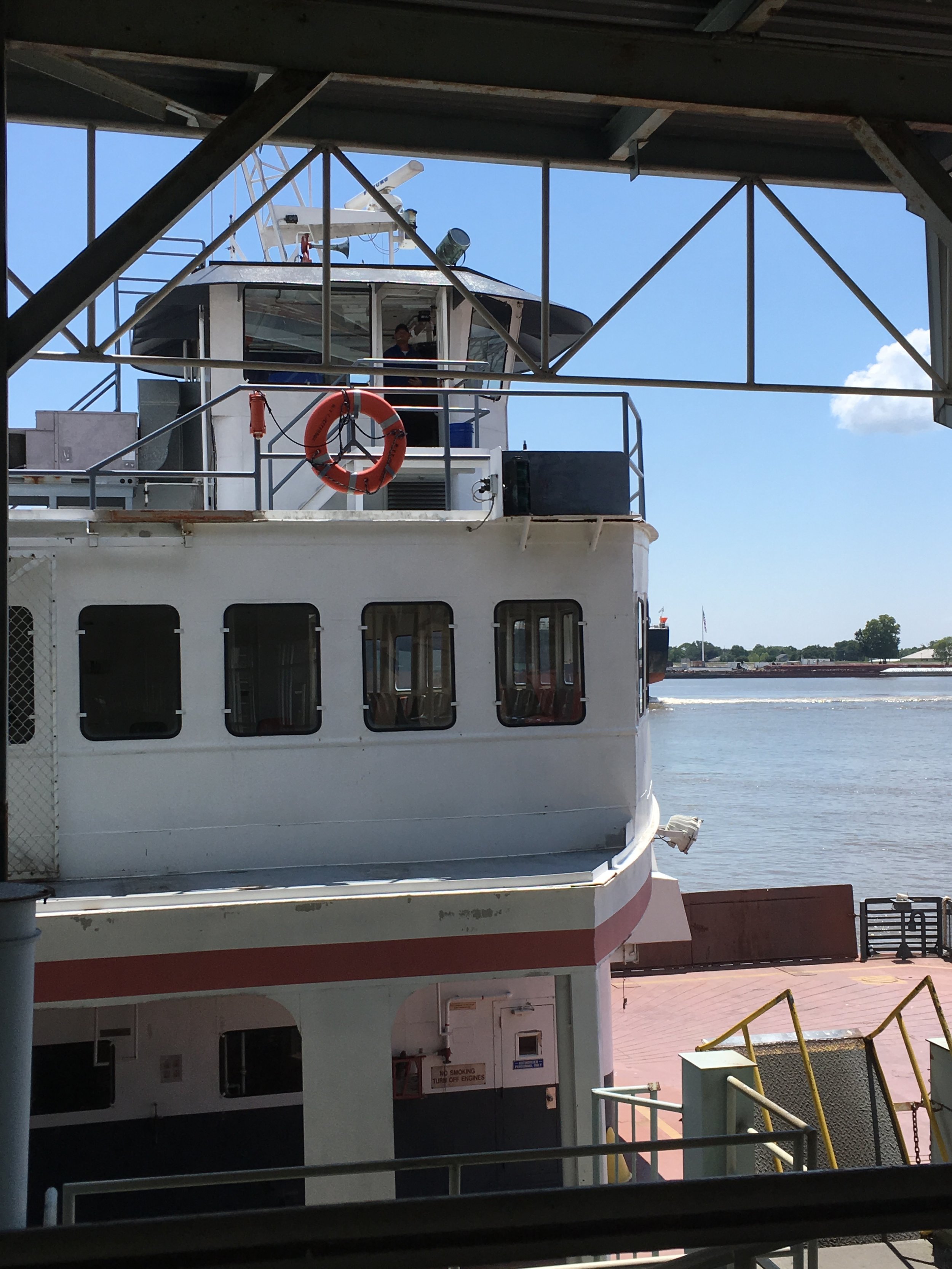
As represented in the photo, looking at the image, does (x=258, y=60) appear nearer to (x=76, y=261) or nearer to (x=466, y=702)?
(x=76, y=261)

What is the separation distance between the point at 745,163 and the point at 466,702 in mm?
4255

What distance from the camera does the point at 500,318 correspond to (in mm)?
10938

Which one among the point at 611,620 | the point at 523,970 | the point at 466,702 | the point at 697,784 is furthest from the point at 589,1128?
the point at 697,784

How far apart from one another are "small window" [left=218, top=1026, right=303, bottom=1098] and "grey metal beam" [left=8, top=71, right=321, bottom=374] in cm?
598

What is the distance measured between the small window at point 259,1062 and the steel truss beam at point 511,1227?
23.7 feet

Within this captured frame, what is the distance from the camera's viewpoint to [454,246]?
34.0 feet

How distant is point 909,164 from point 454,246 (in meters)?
6.32

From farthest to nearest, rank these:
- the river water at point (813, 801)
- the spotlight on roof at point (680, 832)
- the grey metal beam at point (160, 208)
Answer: the river water at point (813, 801), the spotlight on roof at point (680, 832), the grey metal beam at point (160, 208)

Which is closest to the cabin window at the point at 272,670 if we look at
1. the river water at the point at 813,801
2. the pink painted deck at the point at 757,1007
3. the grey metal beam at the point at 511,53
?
the grey metal beam at the point at 511,53

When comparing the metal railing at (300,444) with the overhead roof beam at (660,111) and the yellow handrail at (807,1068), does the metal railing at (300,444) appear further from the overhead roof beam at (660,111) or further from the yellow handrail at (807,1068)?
the yellow handrail at (807,1068)

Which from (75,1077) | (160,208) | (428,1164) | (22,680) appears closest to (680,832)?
(75,1077)

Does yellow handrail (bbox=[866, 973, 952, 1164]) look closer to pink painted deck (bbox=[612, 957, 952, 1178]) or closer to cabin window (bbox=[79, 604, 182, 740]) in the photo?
pink painted deck (bbox=[612, 957, 952, 1178])

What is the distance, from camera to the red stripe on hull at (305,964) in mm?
6574

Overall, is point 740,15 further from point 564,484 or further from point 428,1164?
point 428,1164
